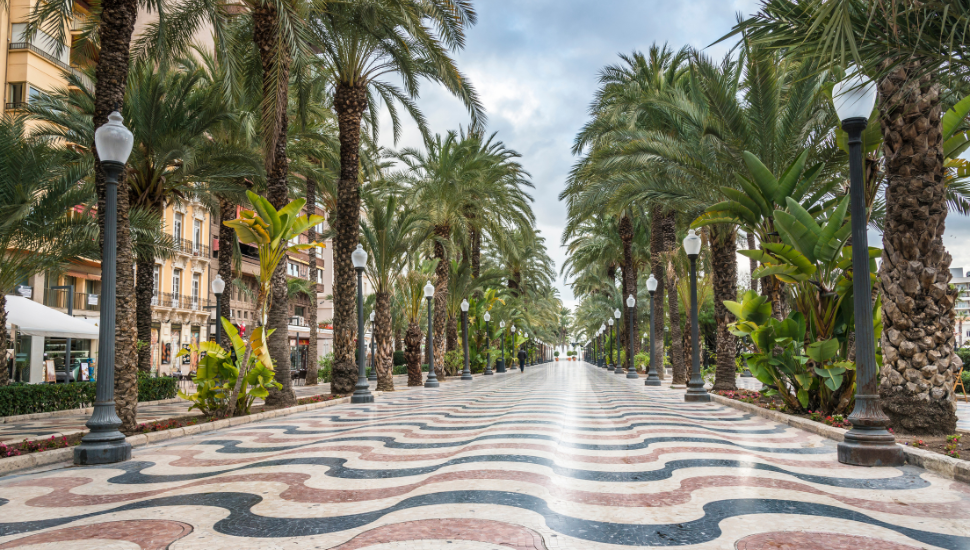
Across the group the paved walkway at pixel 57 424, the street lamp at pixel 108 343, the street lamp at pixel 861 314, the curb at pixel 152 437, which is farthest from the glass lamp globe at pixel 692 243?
the street lamp at pixel 108 343

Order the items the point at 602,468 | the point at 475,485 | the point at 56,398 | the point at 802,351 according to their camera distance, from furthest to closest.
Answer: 1. the point at 56,398
2. the point at 802,351
3. the point at 602,468
4. the point at 475,485

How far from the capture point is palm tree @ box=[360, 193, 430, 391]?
20109 mm

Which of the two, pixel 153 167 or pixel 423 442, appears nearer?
pixel 423 442

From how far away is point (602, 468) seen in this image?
20.9ft

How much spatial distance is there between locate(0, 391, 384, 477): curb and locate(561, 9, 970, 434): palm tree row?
9.00 metres

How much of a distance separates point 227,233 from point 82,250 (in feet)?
15.7

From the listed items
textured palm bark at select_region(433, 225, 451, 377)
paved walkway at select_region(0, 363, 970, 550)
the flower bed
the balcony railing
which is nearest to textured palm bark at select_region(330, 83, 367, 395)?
paved walkway at select_region(0, 363, 970, 550)

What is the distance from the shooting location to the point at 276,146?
14.0 meters

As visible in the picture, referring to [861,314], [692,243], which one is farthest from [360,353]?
[861,314]

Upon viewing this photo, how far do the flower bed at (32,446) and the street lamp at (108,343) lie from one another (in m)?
0.83

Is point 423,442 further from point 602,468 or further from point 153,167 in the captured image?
point 153,167

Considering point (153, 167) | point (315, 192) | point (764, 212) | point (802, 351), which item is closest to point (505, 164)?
point (315, 192)

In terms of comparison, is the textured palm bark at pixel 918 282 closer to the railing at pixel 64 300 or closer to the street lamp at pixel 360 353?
the street lamp at pixel 360 353

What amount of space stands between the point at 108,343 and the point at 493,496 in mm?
5481
